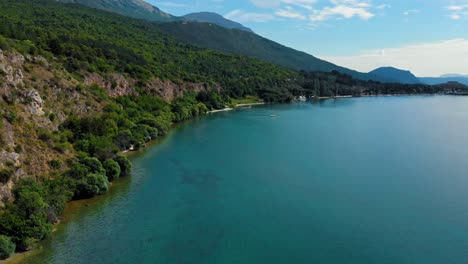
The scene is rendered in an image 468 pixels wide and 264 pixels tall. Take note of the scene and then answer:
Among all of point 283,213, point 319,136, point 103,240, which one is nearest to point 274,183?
point 283,213

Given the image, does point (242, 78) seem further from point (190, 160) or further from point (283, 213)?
point (283, 213)

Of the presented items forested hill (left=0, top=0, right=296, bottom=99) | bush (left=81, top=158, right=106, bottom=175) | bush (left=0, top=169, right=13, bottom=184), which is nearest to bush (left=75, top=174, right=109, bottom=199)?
bush (left=81, top=158, right=106, bottom=175)

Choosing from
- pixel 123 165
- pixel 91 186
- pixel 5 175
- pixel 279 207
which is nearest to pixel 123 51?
pixel 123 165

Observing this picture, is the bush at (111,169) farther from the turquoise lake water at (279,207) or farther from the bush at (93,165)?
the bush at (93,165)

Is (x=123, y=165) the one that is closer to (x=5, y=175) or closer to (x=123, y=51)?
(x=5, y=175)

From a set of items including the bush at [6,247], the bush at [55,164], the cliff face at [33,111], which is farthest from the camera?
the bush at [55,164]

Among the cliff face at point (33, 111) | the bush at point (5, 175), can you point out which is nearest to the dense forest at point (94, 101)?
the bush at point (5, 175)
